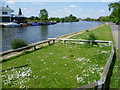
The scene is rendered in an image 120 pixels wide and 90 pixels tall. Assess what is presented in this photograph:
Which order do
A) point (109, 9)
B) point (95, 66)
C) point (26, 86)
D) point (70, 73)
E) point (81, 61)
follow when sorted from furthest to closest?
point (109, 9) → point (81, 61) → point (95, 66) → point (70, 73) → point (26, 86)

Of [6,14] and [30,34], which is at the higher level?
[6,14]

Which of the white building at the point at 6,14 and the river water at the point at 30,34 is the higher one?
the white building at the point at 6,14

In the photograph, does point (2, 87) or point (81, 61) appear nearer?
point (2, 87)

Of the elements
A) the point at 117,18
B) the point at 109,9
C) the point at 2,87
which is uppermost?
the point at 109,9

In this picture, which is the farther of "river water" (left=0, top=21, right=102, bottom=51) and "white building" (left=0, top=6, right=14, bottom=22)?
"white building" (left=0, top=6, right=14, bottom=22)

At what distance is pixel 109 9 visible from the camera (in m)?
54.5

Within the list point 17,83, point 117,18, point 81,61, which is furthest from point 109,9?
point 17,83

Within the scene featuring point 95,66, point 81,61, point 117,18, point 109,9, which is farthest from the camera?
point 109,9

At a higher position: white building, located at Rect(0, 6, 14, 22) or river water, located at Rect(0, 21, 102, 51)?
white building, located at Rect(0, 6, 14, 22)

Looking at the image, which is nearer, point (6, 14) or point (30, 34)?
→ point (30, 34)

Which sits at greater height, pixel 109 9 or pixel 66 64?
pixel 109 9

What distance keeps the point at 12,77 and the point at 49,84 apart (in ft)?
5.92

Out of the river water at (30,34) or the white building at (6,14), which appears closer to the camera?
the river water at (30,34)

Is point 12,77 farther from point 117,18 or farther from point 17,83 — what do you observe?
point 117,18
